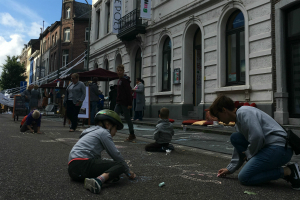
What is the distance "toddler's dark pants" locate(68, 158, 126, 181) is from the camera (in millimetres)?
3121

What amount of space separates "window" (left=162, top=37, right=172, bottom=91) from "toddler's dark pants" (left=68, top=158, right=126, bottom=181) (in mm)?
13308

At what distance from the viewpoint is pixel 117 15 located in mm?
21031

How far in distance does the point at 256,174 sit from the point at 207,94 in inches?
395

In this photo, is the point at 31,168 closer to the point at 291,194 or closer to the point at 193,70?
the point at 291,194

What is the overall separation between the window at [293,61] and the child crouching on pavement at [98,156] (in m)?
8.04

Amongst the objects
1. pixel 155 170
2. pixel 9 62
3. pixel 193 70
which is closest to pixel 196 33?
pixel 193 70

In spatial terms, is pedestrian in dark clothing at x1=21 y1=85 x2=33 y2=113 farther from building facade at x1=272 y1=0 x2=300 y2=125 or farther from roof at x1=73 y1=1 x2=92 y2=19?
roof at x1=73 y1=1 x2=92 y2=19

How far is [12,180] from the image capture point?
10.7 ft

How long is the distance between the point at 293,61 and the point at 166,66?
7982 mm

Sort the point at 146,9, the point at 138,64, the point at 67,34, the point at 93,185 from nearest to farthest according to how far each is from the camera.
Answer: the point at 93,185 → the point at 146,9 → the point at 138,64 → the point at 67,34

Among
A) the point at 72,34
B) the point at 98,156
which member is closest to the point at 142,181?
the point at 98,156

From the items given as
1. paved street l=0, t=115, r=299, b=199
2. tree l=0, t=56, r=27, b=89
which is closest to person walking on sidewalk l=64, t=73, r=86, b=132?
paved street l=0, t=115, r=299, b=199

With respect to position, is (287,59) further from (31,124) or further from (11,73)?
(11,73)

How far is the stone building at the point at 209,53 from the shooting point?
9.99m
